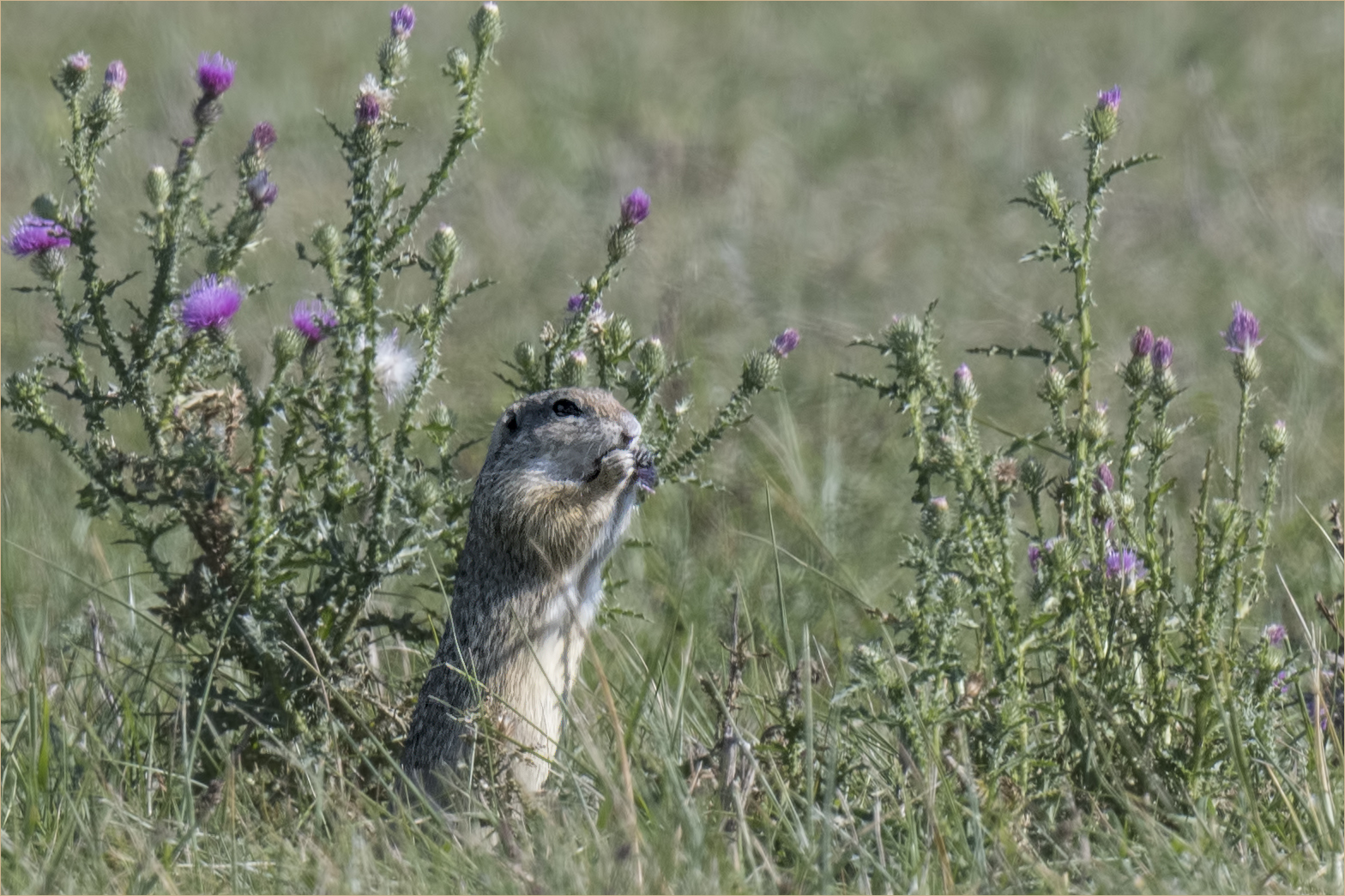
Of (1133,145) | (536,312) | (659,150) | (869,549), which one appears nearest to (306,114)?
(659,150)

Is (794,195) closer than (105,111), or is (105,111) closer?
(105,111)

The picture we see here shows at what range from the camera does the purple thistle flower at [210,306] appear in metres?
3.38

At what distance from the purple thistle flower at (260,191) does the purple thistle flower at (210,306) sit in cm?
25

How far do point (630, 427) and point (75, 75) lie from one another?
140 cm

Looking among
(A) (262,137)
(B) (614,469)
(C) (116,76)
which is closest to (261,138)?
(A) (262,137)

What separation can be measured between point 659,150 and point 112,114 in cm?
610

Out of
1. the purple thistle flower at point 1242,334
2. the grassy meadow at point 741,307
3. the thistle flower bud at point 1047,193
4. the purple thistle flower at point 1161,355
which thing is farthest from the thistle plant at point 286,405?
the purple thistle flower at point 1242,334

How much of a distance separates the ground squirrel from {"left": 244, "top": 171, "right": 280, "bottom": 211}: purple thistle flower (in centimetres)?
74

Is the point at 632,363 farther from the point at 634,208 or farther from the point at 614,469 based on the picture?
the point at 634,208

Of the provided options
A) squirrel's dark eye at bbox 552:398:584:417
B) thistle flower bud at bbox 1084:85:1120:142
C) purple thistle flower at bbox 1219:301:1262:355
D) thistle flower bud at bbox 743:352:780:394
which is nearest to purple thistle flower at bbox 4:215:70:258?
squirrel's dark eye at bbox 552:398:584:417

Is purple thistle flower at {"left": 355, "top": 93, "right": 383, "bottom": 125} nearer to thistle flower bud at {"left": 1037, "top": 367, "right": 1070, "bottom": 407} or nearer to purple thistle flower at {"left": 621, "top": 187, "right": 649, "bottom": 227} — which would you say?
purple thistle flower at {"left": 621, "top": 187, "right": 649, "bottom": 227}

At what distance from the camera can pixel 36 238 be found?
3.54 metres

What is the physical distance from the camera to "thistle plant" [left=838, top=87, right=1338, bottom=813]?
317 cm

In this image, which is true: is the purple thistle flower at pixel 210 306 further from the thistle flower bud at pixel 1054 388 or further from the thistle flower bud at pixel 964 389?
the thistle flower bud at pixel 1054 388
